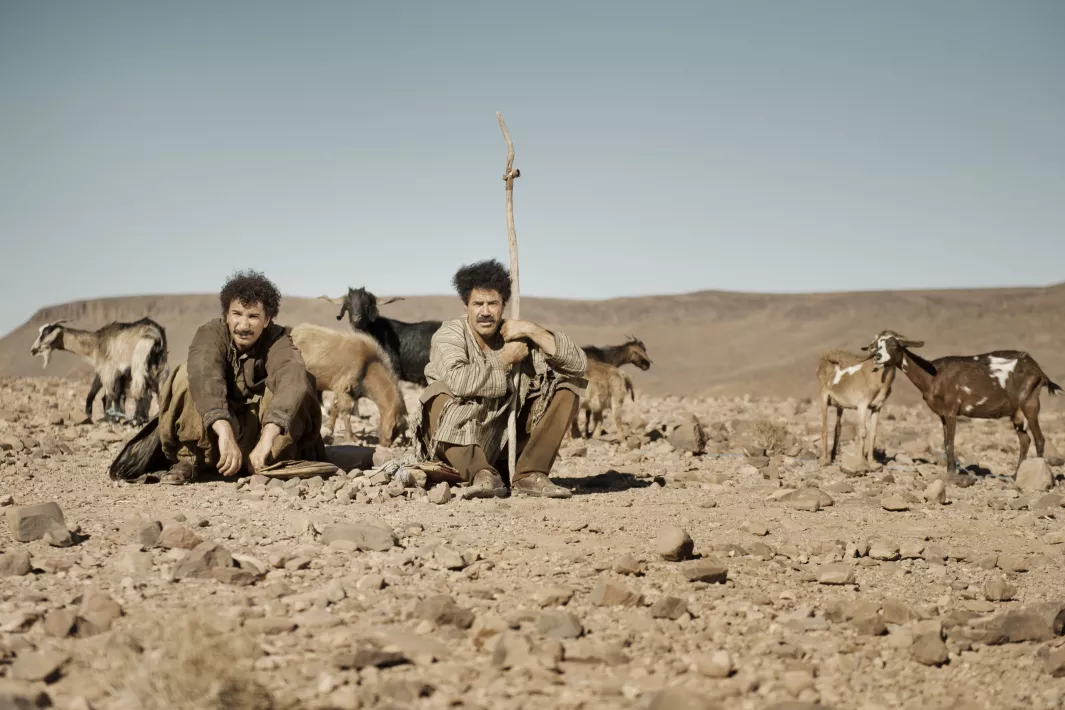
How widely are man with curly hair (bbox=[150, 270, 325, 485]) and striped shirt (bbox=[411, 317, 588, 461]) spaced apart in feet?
3.01

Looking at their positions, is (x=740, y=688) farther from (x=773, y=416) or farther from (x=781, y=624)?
(x=773, y=416)

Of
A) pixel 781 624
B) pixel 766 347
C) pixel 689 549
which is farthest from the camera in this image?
pixel 766 347

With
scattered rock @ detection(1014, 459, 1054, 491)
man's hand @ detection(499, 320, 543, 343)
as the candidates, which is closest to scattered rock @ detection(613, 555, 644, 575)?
man's hand @ detection(499, 320, 543, 343)

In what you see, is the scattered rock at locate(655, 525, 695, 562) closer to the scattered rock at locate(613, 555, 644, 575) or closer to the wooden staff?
the scattered rock at locate(613, 555, 644, 575)

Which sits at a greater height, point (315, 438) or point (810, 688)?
point (315, 438)

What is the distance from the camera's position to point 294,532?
199 inches

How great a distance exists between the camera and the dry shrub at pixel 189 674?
8.91 ft

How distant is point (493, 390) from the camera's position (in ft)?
19.9

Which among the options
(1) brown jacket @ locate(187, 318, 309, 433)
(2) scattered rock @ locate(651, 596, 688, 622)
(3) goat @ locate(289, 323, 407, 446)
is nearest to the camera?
(2) scattered rock @ locate(651, 596, 688, 622)

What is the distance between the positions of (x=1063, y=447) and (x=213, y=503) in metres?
12.3

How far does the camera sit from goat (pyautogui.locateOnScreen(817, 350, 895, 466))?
10.3 meters

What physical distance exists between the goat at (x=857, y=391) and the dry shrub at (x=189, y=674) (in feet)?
26.8

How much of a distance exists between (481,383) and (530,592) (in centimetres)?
213

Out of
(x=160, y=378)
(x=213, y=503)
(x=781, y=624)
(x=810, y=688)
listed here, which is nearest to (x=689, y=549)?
(x=781, y=624)
